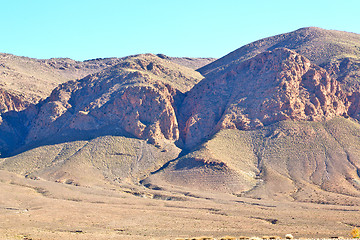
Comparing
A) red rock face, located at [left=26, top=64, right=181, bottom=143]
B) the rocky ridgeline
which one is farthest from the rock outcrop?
the rocky ridgeline

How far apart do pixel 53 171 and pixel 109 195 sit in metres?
23.9

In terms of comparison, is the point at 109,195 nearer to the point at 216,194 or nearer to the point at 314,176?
the point at 216,194

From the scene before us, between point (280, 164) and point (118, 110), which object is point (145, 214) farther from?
point (118, 110)

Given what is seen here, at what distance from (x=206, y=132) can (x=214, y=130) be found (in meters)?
2.96

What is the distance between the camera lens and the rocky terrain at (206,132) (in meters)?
119

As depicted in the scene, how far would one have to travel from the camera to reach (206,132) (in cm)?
14488

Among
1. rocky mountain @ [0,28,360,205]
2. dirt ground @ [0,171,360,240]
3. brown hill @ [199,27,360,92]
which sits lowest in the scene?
dirt ground @ [0,171,360,240]

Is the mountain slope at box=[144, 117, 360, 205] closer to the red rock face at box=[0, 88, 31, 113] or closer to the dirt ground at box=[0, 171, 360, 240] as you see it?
the dirt ground at box=[0, 171, 360, 240]

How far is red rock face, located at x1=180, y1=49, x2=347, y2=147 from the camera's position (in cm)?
13888

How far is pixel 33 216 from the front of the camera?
292ft

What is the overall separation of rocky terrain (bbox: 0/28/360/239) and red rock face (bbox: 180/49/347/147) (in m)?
0.31

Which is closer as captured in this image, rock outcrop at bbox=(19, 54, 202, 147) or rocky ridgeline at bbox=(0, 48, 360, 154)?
rocky ridgeline at bbox=(0, 48, 360, 154)

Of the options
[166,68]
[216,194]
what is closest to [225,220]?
[216,194]

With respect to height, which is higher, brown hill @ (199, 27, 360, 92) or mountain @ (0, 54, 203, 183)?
brown hill @ (199, 27, 360, 92)
